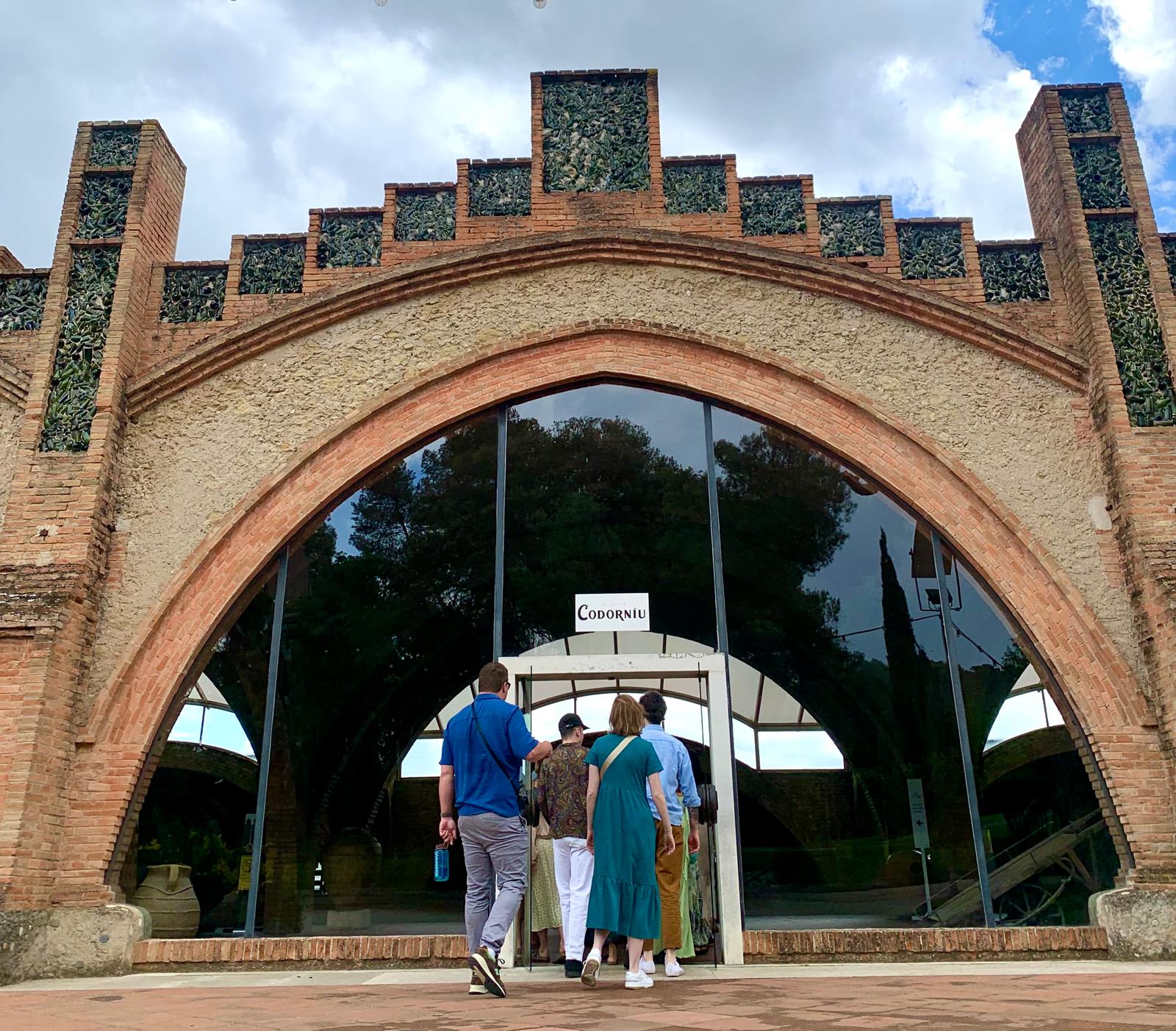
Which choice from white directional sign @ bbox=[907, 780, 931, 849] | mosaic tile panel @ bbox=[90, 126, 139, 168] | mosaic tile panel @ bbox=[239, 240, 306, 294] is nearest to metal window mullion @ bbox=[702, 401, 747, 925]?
white directional sign @ bbox=[907, 780, 931, 849]

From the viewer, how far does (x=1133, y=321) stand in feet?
28.4

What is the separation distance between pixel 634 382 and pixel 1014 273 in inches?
139

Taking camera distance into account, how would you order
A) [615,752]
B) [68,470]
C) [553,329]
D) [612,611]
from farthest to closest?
[553,329] → [68,470] → [612,611] → [615,752]

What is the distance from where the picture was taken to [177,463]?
873 cm

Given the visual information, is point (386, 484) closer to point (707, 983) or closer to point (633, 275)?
point (633, 275)

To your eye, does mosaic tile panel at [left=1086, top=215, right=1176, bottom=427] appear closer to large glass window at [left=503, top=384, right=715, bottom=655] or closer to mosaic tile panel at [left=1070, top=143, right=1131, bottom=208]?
mosaic tile panel at [left=1070, top=143, right=1131, bottom=208]

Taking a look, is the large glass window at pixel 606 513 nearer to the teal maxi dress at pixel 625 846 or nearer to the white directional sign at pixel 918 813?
the white directional sign at pixel 918 813

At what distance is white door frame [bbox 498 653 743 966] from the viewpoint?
7.40 m

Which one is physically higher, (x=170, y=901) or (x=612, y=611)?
(x=612, y=611)

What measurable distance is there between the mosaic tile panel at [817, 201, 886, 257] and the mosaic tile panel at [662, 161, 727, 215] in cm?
94

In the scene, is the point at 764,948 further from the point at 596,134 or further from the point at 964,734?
the point at 596,134

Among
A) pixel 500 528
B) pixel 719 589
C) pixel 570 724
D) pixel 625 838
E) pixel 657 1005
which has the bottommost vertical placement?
pixel 657 1005

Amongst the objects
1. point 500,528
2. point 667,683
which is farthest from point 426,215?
point 667,683

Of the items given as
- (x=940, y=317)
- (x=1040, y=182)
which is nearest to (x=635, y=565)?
(x=940, y=317)
